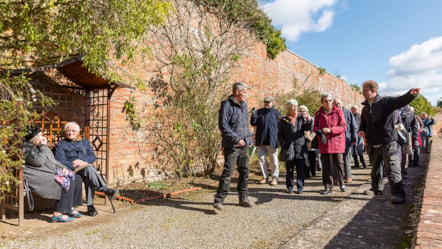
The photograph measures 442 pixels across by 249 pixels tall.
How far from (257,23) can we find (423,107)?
35.9m

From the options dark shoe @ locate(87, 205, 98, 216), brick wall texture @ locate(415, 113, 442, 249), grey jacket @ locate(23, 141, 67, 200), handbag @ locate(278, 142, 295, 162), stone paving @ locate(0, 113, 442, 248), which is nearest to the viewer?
brick wall texture @ locate(415, 113, 442, 249)

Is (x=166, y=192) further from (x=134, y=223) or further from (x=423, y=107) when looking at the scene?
(x=423, y=107)

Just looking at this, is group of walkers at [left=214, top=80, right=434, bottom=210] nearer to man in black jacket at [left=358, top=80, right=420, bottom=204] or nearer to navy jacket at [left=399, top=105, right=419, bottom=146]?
man in black jacket at [left=358, top=80, right=420, bottom=204]

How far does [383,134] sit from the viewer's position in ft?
15.0

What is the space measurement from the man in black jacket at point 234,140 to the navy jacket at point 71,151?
6.95 ft

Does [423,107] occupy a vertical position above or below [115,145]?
above

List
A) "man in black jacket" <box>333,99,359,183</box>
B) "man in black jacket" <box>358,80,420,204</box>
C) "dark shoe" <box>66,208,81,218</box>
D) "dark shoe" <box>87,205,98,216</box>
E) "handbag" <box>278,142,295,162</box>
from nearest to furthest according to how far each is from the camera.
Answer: "dark shoe" <box>66,208,81,218</box>, "dark shoe" <box>87,205,98,216</box>, "man in black jacket" <box>358,80,420,204</box>, "handbag" <box>278,142,295,162</box>, "man in black jacket" <box>333,99,359,183</box>

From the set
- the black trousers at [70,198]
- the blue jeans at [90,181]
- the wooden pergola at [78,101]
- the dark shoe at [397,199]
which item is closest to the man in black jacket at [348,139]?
the dark shoe at [397,199]

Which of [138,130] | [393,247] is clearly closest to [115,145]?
[138,130]

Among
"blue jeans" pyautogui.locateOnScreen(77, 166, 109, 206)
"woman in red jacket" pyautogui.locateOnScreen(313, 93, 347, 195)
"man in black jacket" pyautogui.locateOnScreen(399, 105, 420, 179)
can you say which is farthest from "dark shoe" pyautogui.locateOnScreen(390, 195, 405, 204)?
"blue jeans" pyautogui.locateOnScreen(77, 166, 109, 206)

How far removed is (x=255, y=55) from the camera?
10.7 metres

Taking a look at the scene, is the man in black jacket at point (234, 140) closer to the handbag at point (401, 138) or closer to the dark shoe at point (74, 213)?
the dark shoe at point (74, 213)

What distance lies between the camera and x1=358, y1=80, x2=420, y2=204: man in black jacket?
4.45 m

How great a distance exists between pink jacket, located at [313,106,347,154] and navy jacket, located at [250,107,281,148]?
1214 millimetres
